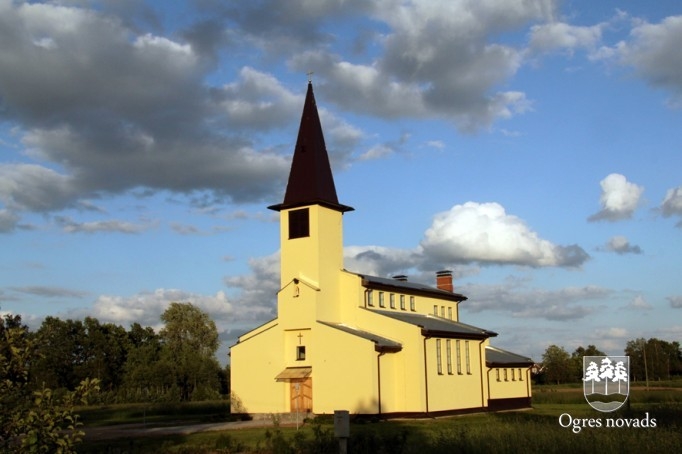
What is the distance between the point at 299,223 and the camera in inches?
1576

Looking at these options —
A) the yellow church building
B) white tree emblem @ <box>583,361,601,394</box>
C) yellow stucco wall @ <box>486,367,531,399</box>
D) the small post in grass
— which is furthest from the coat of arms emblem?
yellow stucco wall @ <box>486,367,531,399</box>


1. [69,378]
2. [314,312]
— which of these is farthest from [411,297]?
[69,378]

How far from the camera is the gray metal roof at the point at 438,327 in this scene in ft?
126

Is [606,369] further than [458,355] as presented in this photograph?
No

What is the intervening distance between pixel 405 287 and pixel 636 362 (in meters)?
62.8

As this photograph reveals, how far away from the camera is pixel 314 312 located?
37.7 metres

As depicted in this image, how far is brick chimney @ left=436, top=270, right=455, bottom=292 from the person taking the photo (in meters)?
54.4

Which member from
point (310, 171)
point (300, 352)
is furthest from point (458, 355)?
point (310, 171)

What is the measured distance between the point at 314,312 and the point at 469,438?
21.3m

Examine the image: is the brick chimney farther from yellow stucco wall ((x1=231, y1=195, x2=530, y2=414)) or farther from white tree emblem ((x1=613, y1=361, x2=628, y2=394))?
white tree emblem ((x1=613, y1=361, x2=628, y2=394))

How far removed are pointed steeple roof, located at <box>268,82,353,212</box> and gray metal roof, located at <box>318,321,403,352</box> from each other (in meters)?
7.12

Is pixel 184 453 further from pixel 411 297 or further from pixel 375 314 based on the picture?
pixel 411 297

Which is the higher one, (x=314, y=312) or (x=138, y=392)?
(x=314, y=312)

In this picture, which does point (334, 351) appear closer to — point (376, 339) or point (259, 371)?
point (376, 339)
